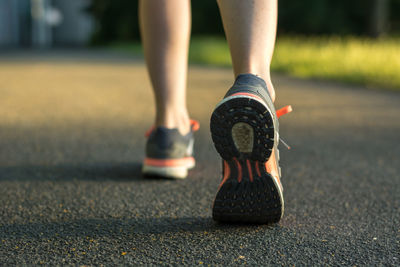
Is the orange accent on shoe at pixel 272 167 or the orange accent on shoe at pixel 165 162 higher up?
the orange accent on shoe at pixel 272 167

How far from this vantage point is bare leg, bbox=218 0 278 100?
1.12m

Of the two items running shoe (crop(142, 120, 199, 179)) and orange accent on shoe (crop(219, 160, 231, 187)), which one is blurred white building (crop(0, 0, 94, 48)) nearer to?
running shoe (crop(142, 120, 199, 179))

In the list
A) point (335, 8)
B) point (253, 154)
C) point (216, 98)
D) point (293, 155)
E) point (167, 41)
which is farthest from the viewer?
point (335, 8)

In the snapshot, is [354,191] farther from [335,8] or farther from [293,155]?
[335,8]

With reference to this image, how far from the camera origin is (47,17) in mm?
28609

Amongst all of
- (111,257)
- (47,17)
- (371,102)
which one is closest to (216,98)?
(371,102)

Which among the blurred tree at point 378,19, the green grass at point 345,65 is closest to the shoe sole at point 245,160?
the green grass at point 345,65

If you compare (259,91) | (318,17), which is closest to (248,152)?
(259,91)

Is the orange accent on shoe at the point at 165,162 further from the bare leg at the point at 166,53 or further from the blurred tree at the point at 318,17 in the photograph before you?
the blurred tree at the point at 318,17

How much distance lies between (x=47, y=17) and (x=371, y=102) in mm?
27409

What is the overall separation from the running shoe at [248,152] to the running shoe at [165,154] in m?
0.46

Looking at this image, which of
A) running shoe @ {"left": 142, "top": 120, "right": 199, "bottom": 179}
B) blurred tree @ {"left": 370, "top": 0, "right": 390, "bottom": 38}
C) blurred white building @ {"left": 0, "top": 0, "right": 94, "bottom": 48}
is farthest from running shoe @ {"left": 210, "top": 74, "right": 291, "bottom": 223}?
blurred white building @ {"left": 0, "top": 0, "right": 94, "bottom": 48}

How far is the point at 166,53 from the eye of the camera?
5.17 feet

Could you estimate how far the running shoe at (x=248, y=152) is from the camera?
0.98 meters
